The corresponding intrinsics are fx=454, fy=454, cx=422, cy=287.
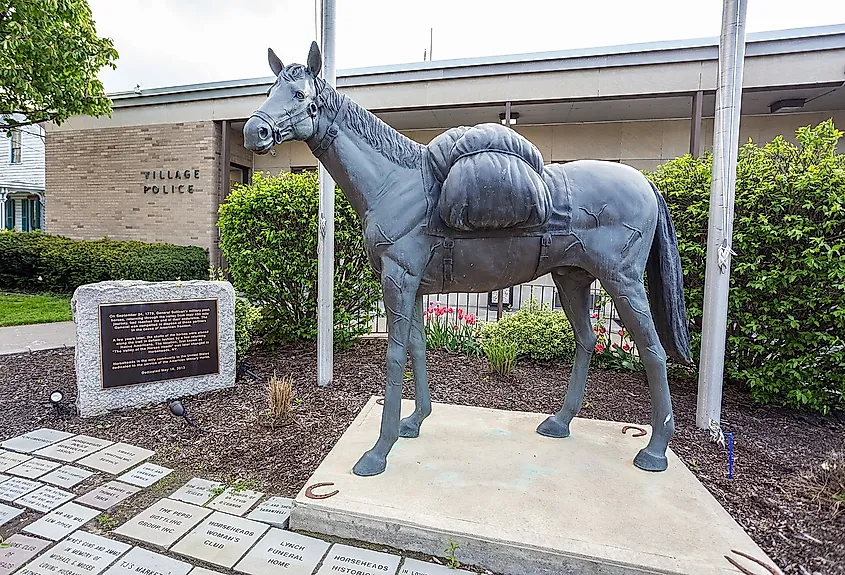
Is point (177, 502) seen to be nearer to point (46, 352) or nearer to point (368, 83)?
point (46, 352)

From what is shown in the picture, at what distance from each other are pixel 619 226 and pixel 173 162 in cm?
1184

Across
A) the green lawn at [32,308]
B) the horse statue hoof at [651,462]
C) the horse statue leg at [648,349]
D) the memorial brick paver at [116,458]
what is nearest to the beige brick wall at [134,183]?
the green lawn at [32,308]

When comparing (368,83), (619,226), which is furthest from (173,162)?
(619,226)

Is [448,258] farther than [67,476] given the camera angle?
No

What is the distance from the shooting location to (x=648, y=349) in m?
2.55

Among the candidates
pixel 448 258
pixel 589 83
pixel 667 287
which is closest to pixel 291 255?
pixel 448 258

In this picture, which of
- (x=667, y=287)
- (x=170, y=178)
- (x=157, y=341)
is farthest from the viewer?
(x=170, y=178)

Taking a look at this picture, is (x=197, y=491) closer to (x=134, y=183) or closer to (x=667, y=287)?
(x=667, y=287)

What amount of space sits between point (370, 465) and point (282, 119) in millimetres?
1843

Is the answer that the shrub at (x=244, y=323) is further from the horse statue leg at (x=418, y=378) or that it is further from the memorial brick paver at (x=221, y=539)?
the memorial brick paver at (x=221, y=539)

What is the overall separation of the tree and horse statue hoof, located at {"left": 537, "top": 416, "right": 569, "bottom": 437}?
9.51 m

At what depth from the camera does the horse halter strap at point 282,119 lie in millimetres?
2090

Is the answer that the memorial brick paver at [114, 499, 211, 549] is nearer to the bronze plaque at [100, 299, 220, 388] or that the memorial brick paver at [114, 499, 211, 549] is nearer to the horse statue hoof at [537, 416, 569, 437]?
the bronze plaque at [100, 299, 220, 388]

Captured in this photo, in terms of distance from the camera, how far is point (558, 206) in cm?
242
